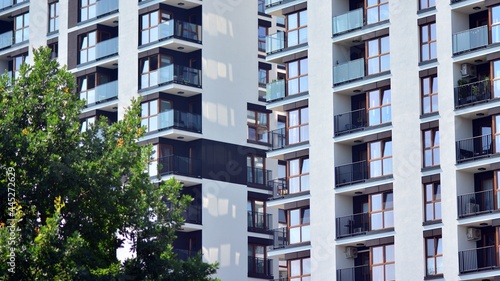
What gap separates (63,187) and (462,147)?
27361mm

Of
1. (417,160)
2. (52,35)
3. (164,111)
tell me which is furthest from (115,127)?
(52,35)

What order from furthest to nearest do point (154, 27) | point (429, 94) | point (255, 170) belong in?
point (255, 170)
point (154, 27)
point (429, 94)

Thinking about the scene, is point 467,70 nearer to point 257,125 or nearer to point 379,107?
point 379,107

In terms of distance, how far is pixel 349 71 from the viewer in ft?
262

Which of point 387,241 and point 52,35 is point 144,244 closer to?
point 387,241

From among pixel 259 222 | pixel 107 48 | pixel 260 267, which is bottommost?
pixel 260 267

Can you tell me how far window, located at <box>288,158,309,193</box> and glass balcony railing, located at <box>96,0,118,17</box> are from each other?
744 inches

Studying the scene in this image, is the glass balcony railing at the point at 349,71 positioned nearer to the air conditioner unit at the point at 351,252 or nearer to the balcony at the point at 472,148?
the balcony at the point at 472,148

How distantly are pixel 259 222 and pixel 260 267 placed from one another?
112 inches

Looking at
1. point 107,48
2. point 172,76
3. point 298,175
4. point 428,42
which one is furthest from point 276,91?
point 107,48

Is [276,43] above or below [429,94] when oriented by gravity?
above

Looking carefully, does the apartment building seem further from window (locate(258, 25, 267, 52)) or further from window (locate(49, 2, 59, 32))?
window (locate(49, 2, 59, 32))

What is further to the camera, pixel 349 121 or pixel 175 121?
pixel 175 121

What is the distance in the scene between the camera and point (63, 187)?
172 ft
